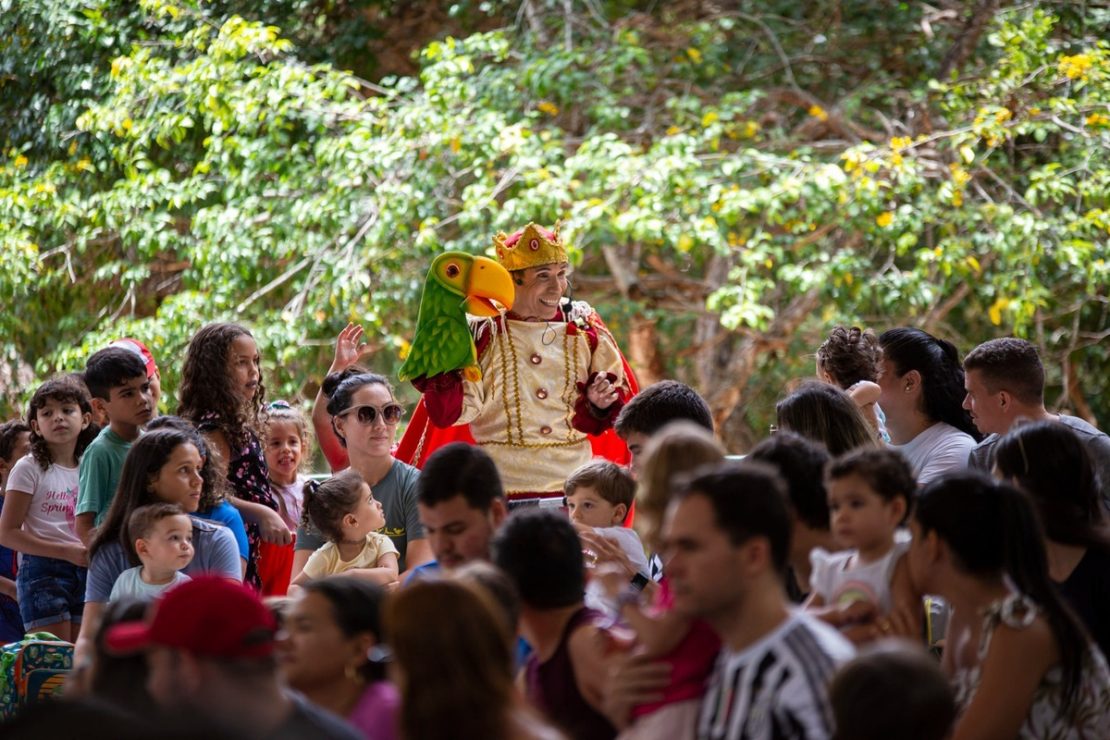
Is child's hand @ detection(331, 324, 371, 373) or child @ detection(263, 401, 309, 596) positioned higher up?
child's hand @ detection(331, 324, 371, 373)

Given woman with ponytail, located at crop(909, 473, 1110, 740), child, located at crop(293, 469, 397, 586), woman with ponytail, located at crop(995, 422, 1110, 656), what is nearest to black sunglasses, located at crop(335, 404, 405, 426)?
child, located at crop(293, 469, 397, 586)

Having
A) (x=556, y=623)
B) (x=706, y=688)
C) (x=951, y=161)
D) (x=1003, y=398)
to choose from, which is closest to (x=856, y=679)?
(x=706, y=688)

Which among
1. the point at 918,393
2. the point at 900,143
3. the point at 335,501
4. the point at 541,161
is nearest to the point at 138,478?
the point at 335,501

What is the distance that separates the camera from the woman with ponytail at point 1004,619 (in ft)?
8.13

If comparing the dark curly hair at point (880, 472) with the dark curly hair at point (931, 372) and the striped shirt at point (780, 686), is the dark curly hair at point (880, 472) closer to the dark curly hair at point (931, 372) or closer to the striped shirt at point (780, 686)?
the striped shirt at point (780, 686)

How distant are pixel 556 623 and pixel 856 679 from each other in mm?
742

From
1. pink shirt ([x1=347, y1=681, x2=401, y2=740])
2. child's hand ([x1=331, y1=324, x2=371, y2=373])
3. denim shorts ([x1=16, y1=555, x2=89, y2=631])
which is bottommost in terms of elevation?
denim shorts ([x1=16, y1=555, x2=89, y2=631])

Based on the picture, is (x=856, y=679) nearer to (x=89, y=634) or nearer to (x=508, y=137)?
(x=89, y=634)

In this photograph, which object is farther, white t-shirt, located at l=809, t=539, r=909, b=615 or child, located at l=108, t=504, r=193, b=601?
child, located at l=108, t=504, r=193, b=601

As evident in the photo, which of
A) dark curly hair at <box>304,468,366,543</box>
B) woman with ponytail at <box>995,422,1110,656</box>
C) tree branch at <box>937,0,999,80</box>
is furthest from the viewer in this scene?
tree branch at <box>937,0,999,80</box>

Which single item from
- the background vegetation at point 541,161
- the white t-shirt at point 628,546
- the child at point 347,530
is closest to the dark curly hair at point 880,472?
the white t-shirt at point 628,546

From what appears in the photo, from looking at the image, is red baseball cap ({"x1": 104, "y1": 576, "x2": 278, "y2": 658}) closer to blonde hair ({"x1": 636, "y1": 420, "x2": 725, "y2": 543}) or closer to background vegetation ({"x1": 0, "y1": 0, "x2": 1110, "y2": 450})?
blonde hair ({"x1": 636, "y1": 420, "x2": 725, "y2": 543})

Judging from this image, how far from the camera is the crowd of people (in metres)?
2.12

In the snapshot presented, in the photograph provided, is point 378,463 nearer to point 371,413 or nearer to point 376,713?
point 371,413
